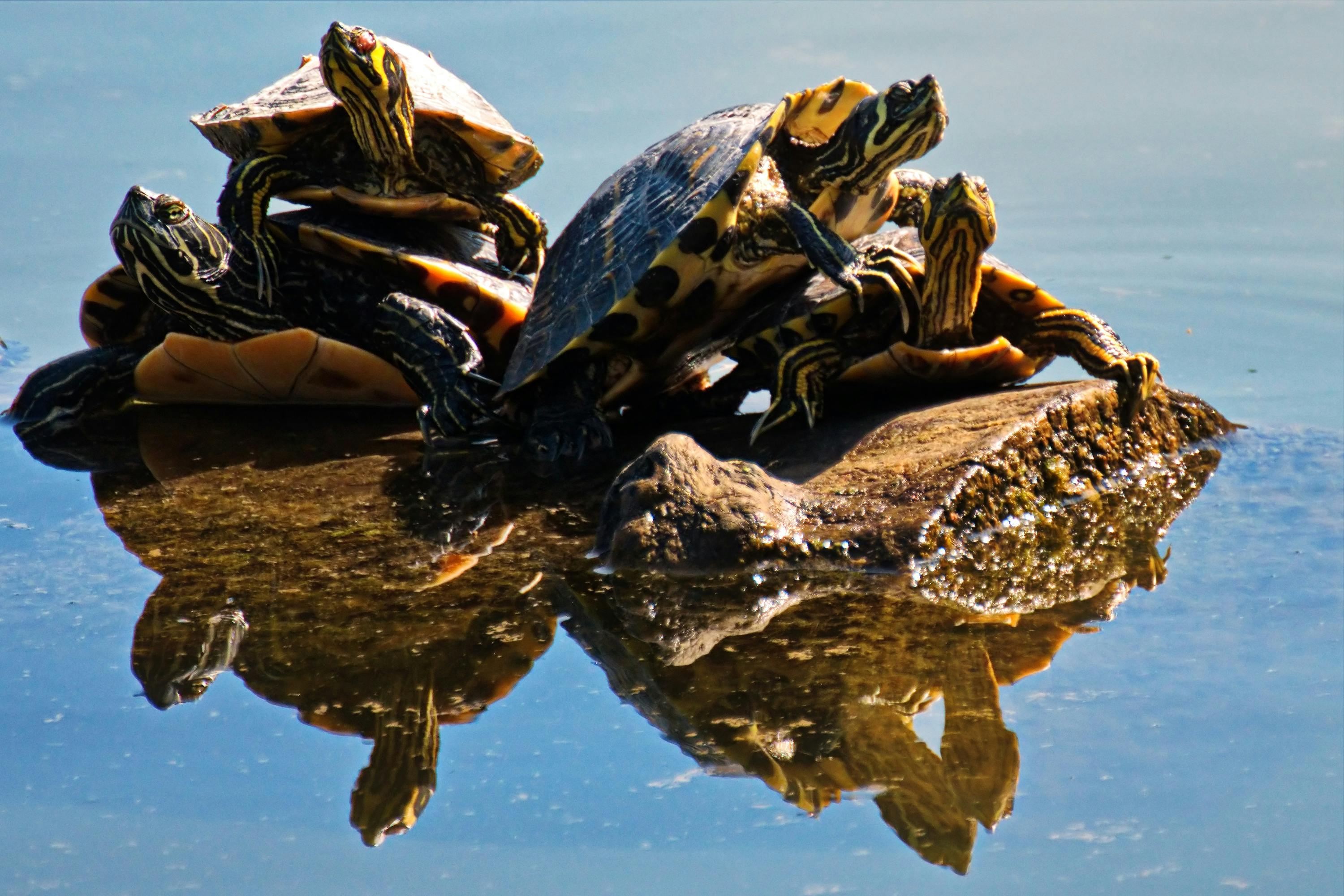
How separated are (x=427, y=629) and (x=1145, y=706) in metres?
1.42

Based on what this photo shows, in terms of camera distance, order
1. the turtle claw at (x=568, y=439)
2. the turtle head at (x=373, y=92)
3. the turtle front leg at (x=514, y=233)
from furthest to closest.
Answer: the turtle front leg at (x=514, y=233) → the turtle head at (x=373, y=92) → the turtle claw at (x=568, y=439)

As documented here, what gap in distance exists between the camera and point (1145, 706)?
2258mm

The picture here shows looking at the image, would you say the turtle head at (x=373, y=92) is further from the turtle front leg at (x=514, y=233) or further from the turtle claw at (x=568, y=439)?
the turtle claw at (x=568, y=439)

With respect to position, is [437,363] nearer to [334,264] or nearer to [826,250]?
[334,264]

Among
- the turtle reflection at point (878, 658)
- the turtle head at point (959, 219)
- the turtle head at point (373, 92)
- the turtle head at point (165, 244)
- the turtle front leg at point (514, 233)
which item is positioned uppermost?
the turtle head at point (373, 92)

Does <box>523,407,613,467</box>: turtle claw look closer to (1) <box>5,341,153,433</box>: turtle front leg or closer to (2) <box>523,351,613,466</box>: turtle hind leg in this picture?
(2) <box>523,351,613,466</box>: turtle hind leg

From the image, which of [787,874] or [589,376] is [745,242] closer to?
[589,376]

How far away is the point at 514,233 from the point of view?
16.3ft

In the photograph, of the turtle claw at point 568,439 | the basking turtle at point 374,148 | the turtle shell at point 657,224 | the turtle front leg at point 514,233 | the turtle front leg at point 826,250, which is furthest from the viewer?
the turtle front leg at point 514,233

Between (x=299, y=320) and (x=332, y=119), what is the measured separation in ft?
2.47

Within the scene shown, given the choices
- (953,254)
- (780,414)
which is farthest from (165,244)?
(953,254)

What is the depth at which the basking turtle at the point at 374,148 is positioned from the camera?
4.38 meters

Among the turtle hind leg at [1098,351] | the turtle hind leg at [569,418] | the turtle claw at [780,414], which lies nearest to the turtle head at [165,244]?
the turtle hind leg at [569,418]

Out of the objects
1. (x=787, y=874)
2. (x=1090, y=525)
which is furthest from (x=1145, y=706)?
(x=1090, y=525)
